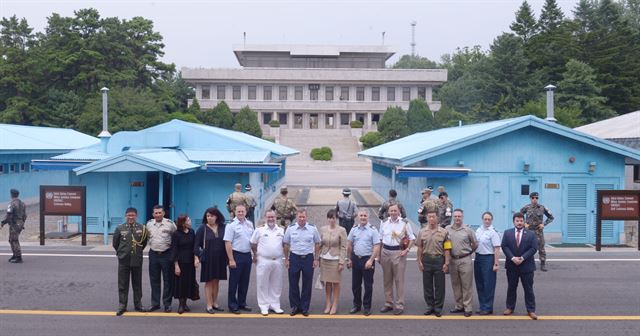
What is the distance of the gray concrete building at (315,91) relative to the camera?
250 feet

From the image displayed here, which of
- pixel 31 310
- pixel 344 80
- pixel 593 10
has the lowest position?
pixel 31 310

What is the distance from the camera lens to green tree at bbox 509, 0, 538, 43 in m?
69.1

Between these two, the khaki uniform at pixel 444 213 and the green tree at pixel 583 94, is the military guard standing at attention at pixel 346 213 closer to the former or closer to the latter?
the khaki uniform at pixel 444 213

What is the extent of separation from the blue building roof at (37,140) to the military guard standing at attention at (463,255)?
20888mm

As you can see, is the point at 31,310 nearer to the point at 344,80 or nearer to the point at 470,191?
the point at 470,191

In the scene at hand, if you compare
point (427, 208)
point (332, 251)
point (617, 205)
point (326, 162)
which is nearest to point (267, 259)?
point (332, 251)

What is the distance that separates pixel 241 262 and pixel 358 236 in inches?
73.3

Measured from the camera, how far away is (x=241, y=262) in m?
9.96

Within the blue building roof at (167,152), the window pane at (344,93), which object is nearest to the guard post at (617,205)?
the blue building roof at (167,152)

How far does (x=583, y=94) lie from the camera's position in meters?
53.8

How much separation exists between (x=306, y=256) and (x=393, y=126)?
162ft

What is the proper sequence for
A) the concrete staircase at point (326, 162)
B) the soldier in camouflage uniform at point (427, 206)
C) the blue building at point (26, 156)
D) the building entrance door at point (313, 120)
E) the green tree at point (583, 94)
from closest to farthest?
the soldier in camouflage uniform at point (427, 206) < the blue building at point (26, 156) < the concrete staircase at point (326, 162) < the green tree at point (583, 94) < the building entrance door at point (313, 120)

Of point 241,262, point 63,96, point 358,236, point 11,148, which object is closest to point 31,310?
point 241,262

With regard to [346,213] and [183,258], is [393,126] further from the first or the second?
[183,258]
